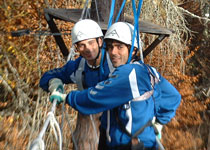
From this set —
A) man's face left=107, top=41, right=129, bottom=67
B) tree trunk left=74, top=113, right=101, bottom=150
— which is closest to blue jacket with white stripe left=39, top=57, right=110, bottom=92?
man's face left=107, top=41, right=129, bottom=67

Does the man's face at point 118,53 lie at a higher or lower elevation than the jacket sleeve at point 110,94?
higher

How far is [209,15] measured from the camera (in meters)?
8.96

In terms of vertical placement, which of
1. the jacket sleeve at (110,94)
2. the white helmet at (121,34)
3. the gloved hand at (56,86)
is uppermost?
the white helmet at (121,34)

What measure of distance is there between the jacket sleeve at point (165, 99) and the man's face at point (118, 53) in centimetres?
35

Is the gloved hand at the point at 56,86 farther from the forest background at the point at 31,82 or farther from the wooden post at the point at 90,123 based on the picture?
the forest background at the point at 31,82

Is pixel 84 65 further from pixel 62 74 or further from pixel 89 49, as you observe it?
pixel 62 74

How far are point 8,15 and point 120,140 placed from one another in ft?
12.8

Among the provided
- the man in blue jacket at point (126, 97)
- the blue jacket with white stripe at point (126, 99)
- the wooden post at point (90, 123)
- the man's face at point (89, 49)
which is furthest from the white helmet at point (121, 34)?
the wooden post at point (90, 123)

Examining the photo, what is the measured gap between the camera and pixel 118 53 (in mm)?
1833

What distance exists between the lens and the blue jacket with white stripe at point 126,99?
5.26 feet

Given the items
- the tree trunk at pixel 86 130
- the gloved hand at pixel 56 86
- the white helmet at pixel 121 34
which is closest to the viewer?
the white helmet at pixel 121 34

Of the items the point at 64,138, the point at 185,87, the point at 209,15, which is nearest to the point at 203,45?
the point at 209,15

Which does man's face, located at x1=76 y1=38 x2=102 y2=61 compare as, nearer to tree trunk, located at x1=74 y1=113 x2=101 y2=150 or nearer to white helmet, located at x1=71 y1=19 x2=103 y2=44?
white helmet, located at x1=71 y1=19 x2=103 y2=44

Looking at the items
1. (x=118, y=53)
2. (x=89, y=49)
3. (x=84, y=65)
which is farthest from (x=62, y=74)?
(x=118, y=53)
